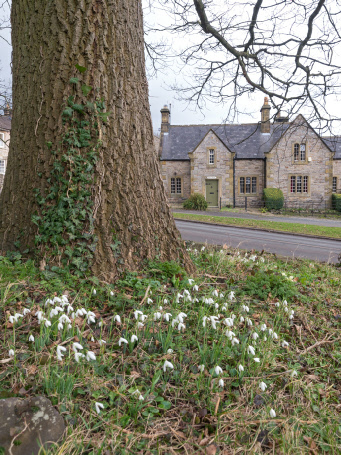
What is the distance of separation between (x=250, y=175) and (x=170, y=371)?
3321 centimetres

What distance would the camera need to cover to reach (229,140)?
35531 millimetres

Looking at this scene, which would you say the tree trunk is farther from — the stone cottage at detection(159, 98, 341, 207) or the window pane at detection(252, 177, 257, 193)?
the window pane at detection(252, 177, 257, 193)

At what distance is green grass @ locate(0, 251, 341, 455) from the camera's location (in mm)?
1886

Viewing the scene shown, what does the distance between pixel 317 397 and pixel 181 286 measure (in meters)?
1.55

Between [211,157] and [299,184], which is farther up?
[211,157]

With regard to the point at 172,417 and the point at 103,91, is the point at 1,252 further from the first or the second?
the point at 172,417

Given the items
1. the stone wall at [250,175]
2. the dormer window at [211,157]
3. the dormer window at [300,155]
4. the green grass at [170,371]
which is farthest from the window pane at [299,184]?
the green grass at [170,371]

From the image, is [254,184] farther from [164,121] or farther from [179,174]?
[164,121]

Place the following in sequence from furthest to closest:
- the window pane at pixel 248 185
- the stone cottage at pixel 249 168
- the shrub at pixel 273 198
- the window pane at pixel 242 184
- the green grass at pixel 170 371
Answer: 1. the window pane at pixel 242 184
2. the window pane at pixel 248 185
3. the stone cottage at pixel 249 168
4. the shrub at pixel 273 198
5. the green grass at pixel 170 371

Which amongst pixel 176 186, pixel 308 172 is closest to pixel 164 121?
pixel 176 186

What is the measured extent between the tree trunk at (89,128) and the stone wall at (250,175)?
103ft

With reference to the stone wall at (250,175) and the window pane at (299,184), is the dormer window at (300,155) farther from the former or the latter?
the stone wall at (250,175)

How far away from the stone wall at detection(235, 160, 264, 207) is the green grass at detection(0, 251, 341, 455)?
31130 millimetres

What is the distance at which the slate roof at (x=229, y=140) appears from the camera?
33.8 m
